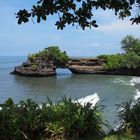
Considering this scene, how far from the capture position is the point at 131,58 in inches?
2117

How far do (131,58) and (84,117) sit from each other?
→ 48.1 m

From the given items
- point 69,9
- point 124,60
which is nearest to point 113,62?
point 124,60

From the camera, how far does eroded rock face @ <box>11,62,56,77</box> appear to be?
50.2 metres

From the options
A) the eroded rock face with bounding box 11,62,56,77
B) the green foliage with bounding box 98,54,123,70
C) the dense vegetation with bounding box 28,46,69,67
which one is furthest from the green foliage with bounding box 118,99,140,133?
the green foliage with bounding box 98,54,123,70

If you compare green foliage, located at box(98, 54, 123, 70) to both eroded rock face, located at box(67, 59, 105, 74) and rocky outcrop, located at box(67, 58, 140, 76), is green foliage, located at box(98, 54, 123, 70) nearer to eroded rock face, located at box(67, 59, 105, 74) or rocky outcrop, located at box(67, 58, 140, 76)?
rocky outcrop, located at box(67, 58, 140, 76)

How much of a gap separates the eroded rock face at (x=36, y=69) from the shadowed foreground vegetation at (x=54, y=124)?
43.4 meters

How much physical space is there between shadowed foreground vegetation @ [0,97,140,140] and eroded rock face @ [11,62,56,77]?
4337cm

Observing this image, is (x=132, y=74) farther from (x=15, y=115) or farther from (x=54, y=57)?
(x=15, y=115)

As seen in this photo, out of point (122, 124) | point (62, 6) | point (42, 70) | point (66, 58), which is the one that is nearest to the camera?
point (62, 6)

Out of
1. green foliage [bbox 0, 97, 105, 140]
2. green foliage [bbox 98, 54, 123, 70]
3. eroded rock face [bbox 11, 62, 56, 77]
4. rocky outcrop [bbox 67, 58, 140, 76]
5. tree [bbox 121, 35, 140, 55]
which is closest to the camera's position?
green foliage [bbox 0, 97, 105, 140]

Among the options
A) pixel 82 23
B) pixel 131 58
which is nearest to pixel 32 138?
pixel 82 23

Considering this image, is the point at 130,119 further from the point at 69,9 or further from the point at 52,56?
the point at 52,56

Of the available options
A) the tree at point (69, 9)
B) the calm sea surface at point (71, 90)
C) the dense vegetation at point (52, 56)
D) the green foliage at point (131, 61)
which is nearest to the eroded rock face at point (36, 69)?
the dense vegetation at point (52, 56)

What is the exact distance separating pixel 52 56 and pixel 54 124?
47.7 meters
